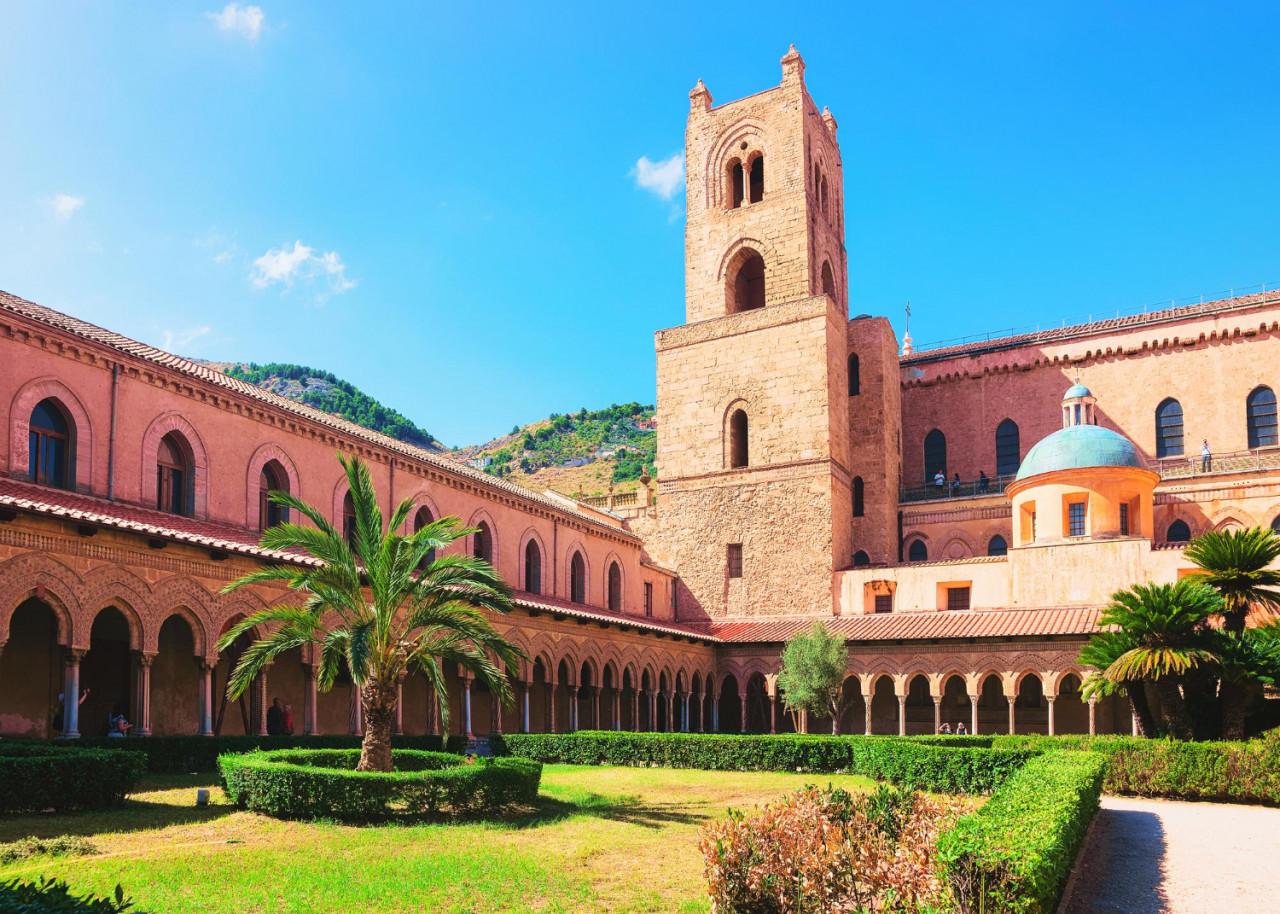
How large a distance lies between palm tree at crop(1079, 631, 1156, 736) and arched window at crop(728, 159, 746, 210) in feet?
86.2

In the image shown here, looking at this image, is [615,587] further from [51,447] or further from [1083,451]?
[51,447]

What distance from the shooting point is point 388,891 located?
980 cm

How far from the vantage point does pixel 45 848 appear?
10789 mm

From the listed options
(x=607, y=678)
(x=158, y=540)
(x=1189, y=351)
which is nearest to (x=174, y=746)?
(x=158, y=540)

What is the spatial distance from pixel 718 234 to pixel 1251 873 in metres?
34.4

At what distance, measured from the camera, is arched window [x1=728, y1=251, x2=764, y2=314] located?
147 feet

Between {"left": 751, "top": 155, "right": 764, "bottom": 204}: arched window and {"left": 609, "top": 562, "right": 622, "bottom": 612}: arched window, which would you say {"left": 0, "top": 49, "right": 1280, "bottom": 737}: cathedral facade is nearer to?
{"left": 609, "top": 562, "right": 622, "bottom": 612}: arched window

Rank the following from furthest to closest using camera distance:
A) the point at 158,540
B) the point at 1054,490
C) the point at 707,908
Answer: the point at 1054,490
the point at 158,540
the point at 707,908

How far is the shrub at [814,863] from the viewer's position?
779 centimetres

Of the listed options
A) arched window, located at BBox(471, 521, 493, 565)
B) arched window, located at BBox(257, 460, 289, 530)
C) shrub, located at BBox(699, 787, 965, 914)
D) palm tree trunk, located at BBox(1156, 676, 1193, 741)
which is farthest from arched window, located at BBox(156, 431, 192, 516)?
palm tree trunk, located at BBox(1156, 676, 1193, 741)

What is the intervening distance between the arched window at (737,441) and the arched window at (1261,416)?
58.1 feet

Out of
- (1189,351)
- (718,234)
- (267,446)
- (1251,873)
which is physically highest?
(718,234)

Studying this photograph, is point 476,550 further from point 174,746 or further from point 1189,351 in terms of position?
point 1189,351

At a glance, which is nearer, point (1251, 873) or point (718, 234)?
point (1251, 873)
